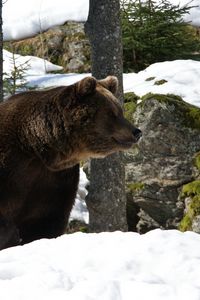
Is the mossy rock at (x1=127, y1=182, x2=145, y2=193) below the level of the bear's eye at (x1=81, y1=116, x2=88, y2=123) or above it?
below

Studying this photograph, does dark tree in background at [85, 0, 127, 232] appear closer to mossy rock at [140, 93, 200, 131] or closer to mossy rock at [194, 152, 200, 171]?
mossy rock at [140, 93, 200, 131]

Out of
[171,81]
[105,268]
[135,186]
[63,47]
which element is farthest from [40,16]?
[105,268]

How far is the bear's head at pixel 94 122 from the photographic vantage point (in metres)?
4.85

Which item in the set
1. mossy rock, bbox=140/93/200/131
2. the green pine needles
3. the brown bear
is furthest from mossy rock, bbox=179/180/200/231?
the green pine needles

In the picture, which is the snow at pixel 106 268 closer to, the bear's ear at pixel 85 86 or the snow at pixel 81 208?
the bear's ear at pixel 85 86

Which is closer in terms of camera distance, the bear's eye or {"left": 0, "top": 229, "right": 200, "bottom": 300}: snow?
{"left": 0, "top": 229, "right": 200, "bottom": 300}: snow

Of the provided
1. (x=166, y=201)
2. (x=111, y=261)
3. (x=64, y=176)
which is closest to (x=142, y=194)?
(x=166, y=201)

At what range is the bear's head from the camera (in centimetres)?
485

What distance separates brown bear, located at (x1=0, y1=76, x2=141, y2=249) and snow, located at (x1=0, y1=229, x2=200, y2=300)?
1549 millimetres

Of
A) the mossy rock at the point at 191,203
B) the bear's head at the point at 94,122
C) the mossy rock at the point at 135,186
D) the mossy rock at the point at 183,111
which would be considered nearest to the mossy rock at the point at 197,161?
the mossy rock at the point at 191,203

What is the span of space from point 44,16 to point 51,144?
45.5 feet

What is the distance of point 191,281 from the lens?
Answer: 2.59m

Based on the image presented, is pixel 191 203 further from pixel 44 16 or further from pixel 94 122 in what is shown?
pixel 44 16

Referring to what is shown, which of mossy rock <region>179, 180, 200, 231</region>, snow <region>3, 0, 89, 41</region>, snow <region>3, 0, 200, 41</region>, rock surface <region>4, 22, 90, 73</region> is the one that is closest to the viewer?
mossy rock <region>179, 180, 200, 231</region>
